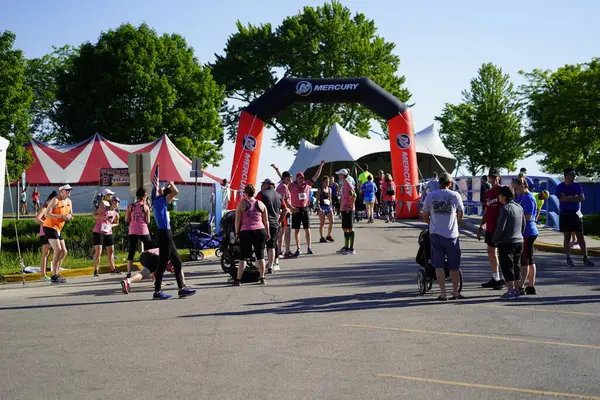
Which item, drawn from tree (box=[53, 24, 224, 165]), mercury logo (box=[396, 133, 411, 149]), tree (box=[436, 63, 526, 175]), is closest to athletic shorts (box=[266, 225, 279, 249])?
mercury logo (box=[396, 133, 411, 149])

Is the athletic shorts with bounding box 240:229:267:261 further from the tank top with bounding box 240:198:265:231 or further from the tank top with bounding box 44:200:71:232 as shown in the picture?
the tank top with bounding box 44:200:71:232

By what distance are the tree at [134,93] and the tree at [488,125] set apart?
79.0ft

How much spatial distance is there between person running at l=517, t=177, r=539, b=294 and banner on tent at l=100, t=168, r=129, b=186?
31225mm

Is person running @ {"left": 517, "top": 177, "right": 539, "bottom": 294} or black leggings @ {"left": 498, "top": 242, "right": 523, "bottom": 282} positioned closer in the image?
black leggings @ {"left": 498, "top": 242, "right": 523, "bottom": 282}

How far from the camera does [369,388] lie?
6.02 metres

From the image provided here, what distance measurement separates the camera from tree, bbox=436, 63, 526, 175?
7069cm

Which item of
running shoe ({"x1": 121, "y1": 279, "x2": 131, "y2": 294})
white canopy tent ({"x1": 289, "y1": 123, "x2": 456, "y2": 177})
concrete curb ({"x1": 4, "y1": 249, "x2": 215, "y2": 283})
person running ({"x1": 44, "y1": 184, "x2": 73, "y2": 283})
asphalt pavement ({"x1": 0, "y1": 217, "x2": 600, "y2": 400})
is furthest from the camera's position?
white canopy tent ({"x1": 289, "y1": 123, "x2": 456, "y2": 177})

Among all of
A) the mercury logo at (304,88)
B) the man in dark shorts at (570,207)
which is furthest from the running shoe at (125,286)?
the mercury logo at (304,88)

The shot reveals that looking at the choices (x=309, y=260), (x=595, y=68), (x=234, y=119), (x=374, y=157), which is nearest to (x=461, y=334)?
(x=309, y=260)

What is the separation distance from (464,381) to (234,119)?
211 feet

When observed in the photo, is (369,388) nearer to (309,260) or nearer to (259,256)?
(259,256)

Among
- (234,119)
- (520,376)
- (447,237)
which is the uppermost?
(234,119)

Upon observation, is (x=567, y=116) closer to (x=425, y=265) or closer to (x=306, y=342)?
(x=425, y=265)

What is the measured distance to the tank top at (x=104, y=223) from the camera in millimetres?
16344
